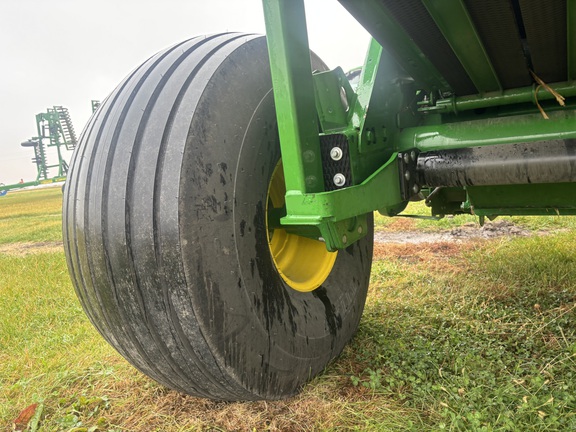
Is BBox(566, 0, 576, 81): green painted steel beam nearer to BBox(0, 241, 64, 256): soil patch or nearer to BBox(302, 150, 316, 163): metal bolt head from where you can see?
BBox(302, 150, 316, 163): metal bolt head

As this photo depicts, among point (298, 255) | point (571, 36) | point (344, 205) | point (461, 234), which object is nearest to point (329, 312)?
point (298, 255)

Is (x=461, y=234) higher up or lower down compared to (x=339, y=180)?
lower down

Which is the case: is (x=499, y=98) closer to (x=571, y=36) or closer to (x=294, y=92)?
(x=571, y=36)

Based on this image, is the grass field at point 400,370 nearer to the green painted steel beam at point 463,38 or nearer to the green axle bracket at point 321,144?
the green axle bracket at point 321,144

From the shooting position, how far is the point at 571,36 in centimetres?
130

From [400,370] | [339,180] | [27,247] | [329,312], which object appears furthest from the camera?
[27,247]

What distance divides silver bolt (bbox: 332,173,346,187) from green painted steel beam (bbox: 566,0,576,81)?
29.6 inches

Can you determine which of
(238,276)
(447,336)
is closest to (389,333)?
(447,336)

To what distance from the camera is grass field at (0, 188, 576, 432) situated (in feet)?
5.00

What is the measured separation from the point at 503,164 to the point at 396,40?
21.9 inches

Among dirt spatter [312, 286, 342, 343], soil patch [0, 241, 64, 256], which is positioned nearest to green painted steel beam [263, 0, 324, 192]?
dirt spatter [312, 286, 342, 343]

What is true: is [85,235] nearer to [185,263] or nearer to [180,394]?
[185,263]

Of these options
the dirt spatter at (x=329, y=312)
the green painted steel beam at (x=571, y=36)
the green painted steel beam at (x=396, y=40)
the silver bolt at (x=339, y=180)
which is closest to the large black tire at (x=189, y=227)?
the dirt spatter at (x=329, y=312)

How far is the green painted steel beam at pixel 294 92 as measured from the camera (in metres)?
1.23
